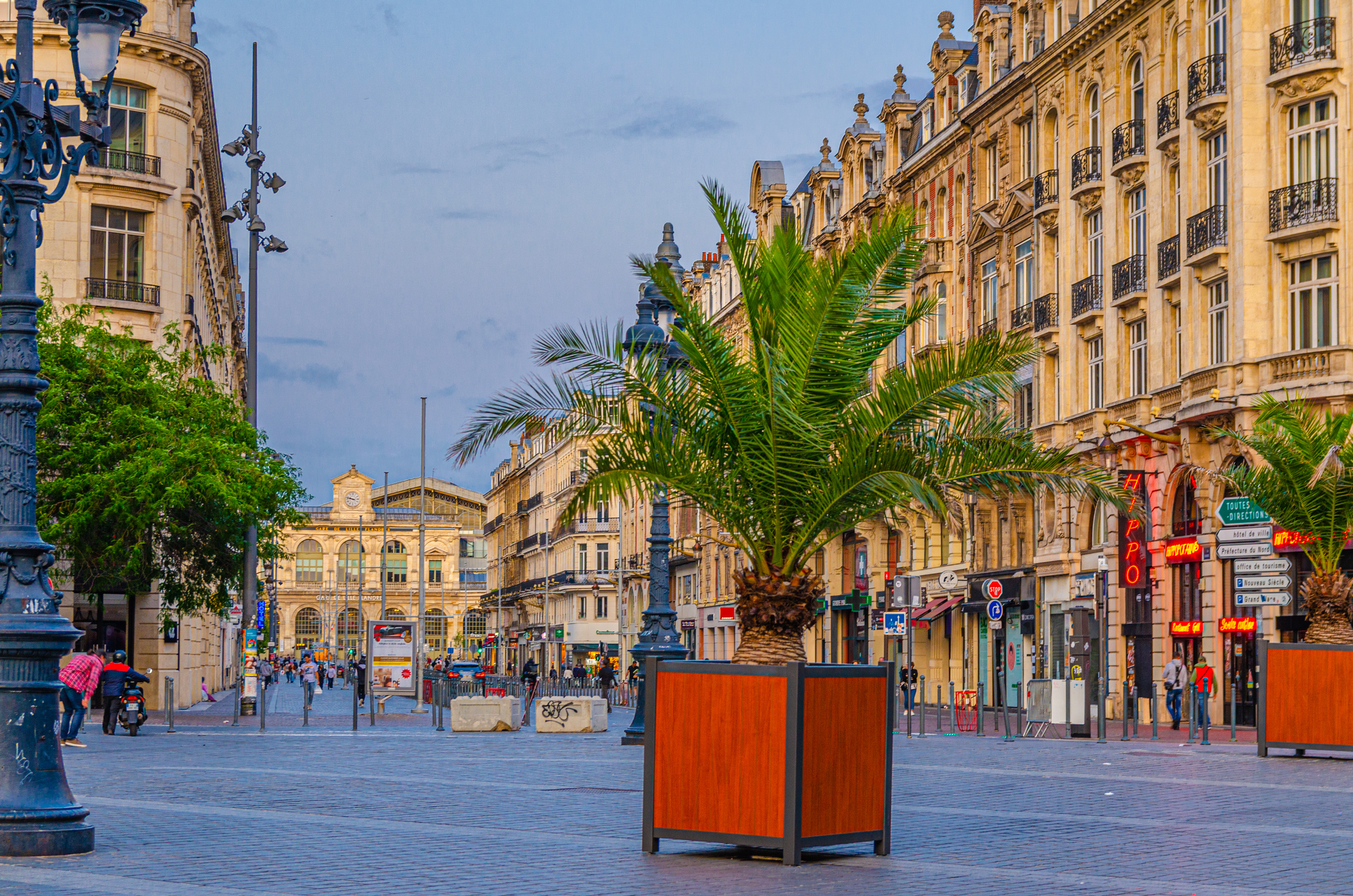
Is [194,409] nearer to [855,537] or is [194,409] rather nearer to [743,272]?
[743,272]

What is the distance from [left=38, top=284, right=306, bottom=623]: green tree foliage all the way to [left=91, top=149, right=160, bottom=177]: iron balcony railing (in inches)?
236

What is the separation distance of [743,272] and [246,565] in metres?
27.3

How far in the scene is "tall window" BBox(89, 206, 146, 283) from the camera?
4641cm

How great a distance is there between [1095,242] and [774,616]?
35.0 metres

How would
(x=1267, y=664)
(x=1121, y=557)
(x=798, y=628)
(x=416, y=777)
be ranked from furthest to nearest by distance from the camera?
(x=1121, y=557) → (x=1267, y=664) → (x=416, y=777) → (x=798, y=628)

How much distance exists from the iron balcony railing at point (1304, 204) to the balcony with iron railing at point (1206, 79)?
2677 mm

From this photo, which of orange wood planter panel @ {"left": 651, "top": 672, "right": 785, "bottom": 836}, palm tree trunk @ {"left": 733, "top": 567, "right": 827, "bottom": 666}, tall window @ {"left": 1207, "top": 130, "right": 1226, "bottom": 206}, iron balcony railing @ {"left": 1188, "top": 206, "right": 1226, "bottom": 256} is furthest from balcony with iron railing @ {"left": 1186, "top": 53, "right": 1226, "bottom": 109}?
orange wood planter panel @ {"left": 651, "top": 672, "right": 785, "bottom": 836}

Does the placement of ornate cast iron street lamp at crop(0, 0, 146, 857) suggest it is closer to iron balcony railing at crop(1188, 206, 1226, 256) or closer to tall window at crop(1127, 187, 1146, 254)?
iron balcony railing at crop(1188, 206, 1226, 256)

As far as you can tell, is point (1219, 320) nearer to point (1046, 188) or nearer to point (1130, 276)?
point (1130, 276)

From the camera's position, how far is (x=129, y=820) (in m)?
14.8

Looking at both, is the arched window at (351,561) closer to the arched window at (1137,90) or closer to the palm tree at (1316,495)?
the arched window at (1137,90)

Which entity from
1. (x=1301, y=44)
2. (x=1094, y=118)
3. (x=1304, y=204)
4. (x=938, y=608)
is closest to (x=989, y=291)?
(x=1094, y=118)

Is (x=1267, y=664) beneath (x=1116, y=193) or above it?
beneath

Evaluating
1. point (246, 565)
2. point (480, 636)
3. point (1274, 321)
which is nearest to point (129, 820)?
point (246, 565)
